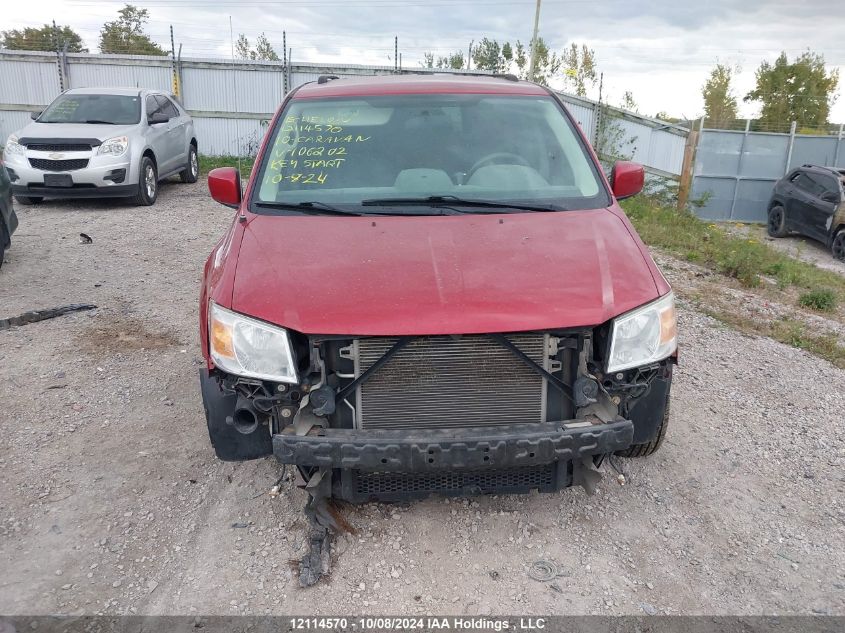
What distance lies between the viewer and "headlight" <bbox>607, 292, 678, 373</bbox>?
2.73 meters

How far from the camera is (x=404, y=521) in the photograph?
318cm

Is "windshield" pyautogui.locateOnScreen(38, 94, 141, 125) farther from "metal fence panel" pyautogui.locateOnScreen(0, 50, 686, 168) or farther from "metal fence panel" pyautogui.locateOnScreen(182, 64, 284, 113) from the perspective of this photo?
"metal fence panel" pyautogui.locateOnScreen(182, 64, 284, 113)

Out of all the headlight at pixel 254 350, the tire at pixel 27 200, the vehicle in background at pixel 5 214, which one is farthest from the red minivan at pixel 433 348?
the tire at pixel 27 200

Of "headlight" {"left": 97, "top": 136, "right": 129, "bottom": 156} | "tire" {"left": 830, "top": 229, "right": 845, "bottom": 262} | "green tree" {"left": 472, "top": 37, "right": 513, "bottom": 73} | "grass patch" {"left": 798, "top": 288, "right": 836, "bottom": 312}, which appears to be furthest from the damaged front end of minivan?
"green tree" {"left": 472, "top": 37, "right": 513, "bottom": 73}

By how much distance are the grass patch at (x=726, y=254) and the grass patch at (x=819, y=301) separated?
0.16ft

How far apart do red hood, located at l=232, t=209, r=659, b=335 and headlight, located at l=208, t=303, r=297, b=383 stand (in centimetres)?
5

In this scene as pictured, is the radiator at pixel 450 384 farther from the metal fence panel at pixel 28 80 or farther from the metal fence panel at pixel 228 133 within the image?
the metal fence panel at pixel 28 80

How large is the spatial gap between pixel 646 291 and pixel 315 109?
2.20 meters

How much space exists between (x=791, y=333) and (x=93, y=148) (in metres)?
9.22

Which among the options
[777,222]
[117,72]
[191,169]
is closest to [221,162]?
[191,169]

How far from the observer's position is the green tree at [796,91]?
4081 centimetres

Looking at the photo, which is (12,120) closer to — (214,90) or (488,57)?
(214,90)

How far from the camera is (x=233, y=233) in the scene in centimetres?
332

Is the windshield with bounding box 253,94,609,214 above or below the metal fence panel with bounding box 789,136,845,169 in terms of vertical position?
above
